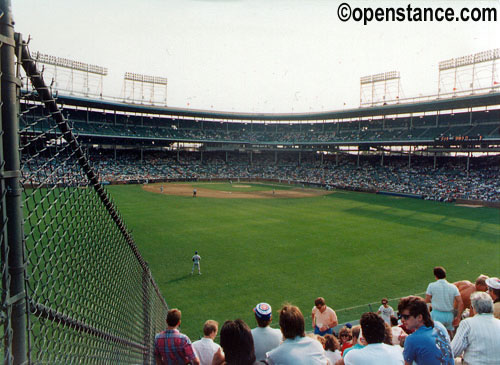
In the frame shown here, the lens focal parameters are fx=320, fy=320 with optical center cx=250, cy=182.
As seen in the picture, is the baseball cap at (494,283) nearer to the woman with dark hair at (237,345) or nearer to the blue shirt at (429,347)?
Result: the blue shirt at (429,347)

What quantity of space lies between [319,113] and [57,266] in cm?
6786

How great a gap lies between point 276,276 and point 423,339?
1100 centimetres

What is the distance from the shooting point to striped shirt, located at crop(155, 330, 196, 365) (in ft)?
12.2

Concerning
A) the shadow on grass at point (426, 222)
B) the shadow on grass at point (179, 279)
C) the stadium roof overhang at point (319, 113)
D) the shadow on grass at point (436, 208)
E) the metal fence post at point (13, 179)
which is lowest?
the shadow on grass at point (179, 279)

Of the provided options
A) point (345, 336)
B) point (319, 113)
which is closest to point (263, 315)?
point (345, 336)

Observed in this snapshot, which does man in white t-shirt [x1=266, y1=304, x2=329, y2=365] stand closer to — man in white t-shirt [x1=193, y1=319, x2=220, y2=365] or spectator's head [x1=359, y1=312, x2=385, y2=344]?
spectator's head [x1=359, y1=312, x2=385, y2=344]

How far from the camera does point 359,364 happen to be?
3072 millimetres

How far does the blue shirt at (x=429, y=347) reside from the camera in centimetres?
348

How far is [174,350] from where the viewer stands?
372 centimetres

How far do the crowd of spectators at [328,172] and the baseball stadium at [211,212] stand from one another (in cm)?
42

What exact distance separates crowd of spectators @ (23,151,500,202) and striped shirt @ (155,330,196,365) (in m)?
32.8

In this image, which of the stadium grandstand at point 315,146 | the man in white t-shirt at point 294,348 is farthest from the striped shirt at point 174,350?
the stadium grandstand at point 315,146

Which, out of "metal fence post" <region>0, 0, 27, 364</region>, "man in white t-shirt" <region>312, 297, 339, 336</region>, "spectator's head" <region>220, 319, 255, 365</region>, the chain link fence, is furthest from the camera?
"man in white t-shirt" <region>312, 297, 339, 336</region>

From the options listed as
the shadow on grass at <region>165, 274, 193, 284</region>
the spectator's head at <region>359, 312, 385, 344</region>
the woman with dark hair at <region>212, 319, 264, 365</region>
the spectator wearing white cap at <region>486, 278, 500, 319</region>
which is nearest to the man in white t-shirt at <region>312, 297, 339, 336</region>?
the spectator wearing white cap at <region>486, 278, 500, 319</region>
